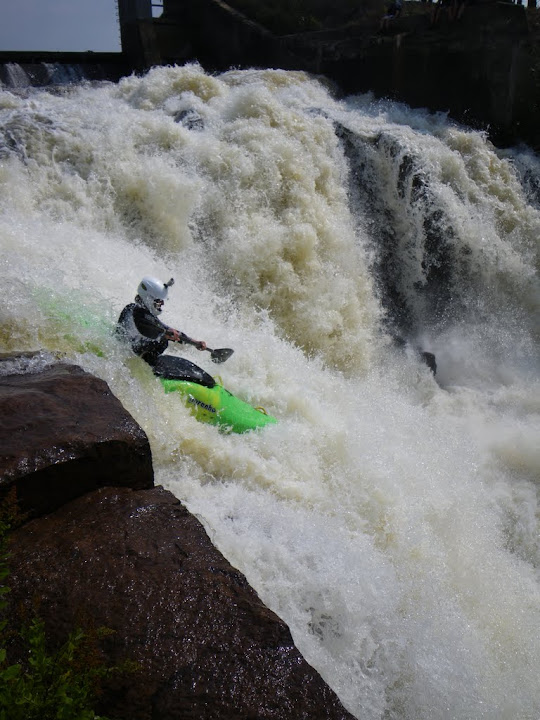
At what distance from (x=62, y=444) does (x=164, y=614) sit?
89 centimetres

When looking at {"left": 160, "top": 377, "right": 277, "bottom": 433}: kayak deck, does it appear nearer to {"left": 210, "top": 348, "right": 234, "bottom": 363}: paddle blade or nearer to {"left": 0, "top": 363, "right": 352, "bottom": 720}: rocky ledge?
{"left": 210, "top": 348, "right": 234, "bottom": 363}: paddle blade

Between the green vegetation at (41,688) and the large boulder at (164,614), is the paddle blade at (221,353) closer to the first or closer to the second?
the large boulder at (164,614)

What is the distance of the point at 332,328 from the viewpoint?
662 centimetres

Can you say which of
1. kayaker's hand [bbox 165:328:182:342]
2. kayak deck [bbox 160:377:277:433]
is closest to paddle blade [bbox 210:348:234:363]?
kayak deck [bbox 160:377:277:433]

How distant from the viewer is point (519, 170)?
8836mm

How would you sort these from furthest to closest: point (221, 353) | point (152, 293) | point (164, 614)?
point (221, 353) → point (152, 293) → point (164, 614)

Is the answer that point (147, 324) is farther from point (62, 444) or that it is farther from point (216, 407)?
point (62, 444)

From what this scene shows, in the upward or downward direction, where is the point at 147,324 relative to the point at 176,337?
upward

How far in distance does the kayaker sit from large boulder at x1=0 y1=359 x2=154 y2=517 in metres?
0.83

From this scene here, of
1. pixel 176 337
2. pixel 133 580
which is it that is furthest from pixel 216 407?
pixel 133 580

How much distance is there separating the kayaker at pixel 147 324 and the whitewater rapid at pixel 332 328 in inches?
4.7

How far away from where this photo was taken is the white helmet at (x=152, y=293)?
3.97 metres

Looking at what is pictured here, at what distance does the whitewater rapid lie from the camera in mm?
3092

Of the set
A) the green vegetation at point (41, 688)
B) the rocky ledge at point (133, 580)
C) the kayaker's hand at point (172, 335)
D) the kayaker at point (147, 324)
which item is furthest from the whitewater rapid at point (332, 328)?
the green vegetation at point (41, 688)
